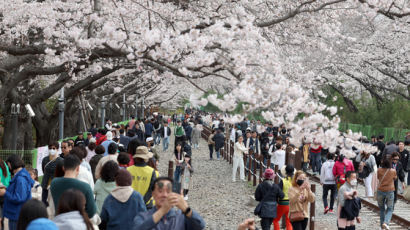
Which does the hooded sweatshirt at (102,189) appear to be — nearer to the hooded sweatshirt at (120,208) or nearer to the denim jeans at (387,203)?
the hooded sweatshirt at (120,208)

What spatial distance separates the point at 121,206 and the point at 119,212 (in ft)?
0.20

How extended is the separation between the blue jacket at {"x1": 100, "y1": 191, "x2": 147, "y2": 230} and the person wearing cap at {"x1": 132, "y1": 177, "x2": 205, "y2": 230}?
940mm

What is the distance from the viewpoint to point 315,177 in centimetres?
1736

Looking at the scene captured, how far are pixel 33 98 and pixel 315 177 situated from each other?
9386 millimetres

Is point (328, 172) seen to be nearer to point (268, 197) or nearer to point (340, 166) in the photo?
point (340, 166)

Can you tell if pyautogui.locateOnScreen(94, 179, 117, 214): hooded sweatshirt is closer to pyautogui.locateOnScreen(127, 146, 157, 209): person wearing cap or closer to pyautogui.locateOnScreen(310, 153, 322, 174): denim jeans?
pyautogui.locateOnScreen(127, 146, 157, 209): person wearing cap

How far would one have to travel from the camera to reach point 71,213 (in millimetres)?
4102

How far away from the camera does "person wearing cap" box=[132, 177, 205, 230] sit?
3996 mm

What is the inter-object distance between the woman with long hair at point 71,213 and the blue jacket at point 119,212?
0.94 meters

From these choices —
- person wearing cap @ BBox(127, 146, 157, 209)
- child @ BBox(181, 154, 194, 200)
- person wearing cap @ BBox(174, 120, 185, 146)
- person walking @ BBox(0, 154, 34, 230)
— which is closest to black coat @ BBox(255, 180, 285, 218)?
person wearing cap @ BBox(127, 146, 157, 209)

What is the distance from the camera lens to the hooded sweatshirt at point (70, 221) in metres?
4.05

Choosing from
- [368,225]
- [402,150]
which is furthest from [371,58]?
[368,225]

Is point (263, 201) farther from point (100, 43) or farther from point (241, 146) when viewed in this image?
point (241, 146)

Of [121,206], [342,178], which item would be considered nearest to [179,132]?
[342,178]
